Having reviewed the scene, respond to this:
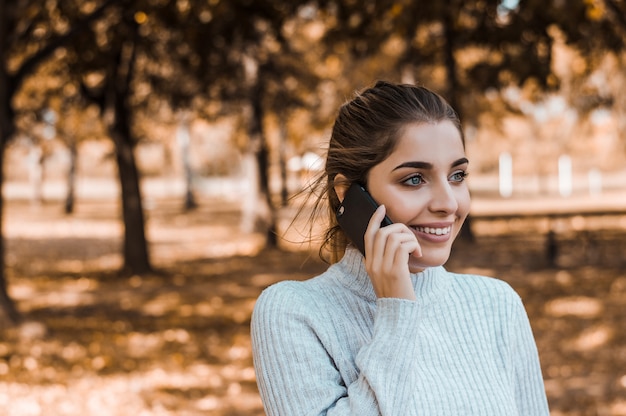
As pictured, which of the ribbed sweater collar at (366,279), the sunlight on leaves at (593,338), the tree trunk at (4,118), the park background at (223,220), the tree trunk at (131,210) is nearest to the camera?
the ribbed sweater collar at (366,279)

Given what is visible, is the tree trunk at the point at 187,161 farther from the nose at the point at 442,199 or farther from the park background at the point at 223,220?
the nose at the point at 442,199

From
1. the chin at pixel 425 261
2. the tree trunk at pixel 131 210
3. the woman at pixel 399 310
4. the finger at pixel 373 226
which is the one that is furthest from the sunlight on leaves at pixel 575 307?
the finger at pixel 373 226

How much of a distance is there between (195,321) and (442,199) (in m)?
9.69

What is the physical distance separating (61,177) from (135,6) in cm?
6693

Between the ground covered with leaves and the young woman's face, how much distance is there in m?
0.57

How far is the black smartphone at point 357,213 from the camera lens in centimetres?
204

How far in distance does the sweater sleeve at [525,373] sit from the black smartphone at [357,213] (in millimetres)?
449

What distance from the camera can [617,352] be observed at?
9.16m

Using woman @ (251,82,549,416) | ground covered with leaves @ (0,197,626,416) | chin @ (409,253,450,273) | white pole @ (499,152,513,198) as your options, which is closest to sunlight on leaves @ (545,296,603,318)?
ground covered with leaves @ (0,197,626,416)

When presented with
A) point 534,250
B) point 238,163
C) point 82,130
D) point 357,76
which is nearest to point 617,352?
point 534,250

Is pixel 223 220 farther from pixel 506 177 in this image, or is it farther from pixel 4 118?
pixel 4 118

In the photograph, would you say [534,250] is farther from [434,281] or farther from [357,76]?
[434,281]

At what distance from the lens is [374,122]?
210cm

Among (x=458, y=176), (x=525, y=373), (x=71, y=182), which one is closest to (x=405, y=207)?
(x=458, y=176)
